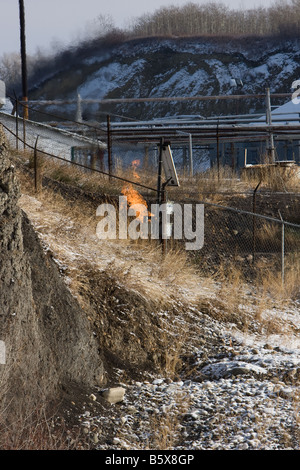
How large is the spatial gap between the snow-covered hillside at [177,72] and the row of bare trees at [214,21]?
4.38 ft

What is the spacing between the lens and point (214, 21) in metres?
64.4

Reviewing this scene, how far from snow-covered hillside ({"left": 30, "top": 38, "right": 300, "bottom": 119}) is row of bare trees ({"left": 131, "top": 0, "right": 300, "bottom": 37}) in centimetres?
134

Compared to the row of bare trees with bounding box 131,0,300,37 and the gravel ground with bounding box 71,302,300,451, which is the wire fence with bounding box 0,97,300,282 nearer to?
the gravel ground with bounding box 71,302,300,451

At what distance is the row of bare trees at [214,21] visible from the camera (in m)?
62.2

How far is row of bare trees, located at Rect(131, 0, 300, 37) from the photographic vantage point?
204 ft

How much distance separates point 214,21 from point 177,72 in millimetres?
8714

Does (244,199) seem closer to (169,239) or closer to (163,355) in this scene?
(169,239)

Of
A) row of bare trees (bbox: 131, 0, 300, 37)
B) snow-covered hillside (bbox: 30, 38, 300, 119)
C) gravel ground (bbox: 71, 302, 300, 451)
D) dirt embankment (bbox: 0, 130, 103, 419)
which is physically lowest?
gravel ground (bbox: 71, 302, 300, 451)

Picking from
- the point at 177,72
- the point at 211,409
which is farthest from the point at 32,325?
the point at 177,72

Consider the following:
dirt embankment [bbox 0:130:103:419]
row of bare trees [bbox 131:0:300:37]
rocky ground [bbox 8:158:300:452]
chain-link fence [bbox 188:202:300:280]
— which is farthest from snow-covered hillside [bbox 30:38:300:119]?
dirt embankment [bbox 0:130:103:419]

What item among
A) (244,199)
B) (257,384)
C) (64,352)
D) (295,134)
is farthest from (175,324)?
(295,134)

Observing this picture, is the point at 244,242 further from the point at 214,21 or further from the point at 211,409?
the point at 214,21
